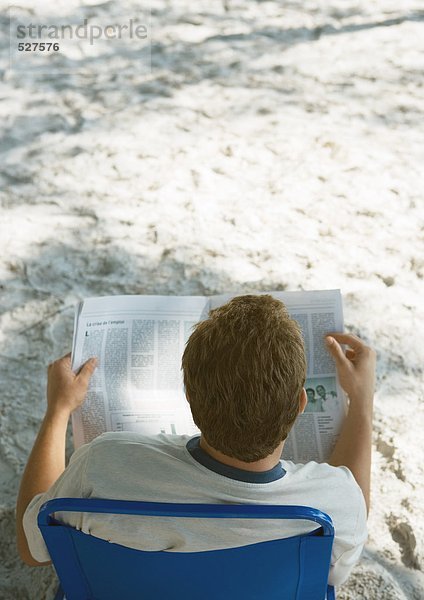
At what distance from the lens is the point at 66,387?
1.67 meters

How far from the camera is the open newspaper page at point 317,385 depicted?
5.52 feet

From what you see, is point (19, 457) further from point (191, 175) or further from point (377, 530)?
point (191, 175)

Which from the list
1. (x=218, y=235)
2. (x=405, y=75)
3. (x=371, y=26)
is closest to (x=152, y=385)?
(x=218, y=235)

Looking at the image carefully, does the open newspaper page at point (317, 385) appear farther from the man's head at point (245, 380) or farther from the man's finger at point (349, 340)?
the man's head at point (245, 380)

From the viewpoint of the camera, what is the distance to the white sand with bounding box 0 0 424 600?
207cm

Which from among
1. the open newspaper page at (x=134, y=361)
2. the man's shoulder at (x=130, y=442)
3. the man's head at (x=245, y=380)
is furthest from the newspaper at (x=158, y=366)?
the man's head at (x=245, y=380)

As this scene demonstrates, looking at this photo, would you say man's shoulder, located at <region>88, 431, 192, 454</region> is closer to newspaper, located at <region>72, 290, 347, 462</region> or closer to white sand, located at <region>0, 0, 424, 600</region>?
newspaper, located at <region>72, 290, 347, 462</region>

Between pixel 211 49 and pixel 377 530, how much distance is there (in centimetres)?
254

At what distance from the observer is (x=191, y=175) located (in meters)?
2.89

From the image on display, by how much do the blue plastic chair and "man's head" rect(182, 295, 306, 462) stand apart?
4.2 inches

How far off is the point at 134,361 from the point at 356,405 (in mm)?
514

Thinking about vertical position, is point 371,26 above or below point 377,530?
above

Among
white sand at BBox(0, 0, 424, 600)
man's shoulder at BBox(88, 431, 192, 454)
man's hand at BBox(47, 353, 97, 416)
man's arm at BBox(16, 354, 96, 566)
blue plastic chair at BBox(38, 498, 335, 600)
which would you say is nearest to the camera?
blue plastic chair at BBox(38, 498, 335, 600)

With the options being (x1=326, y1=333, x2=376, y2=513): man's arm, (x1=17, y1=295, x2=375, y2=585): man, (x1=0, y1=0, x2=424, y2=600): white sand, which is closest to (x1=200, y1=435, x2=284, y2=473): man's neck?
(x1=17, y1=295, x2=375, y2=585): man
